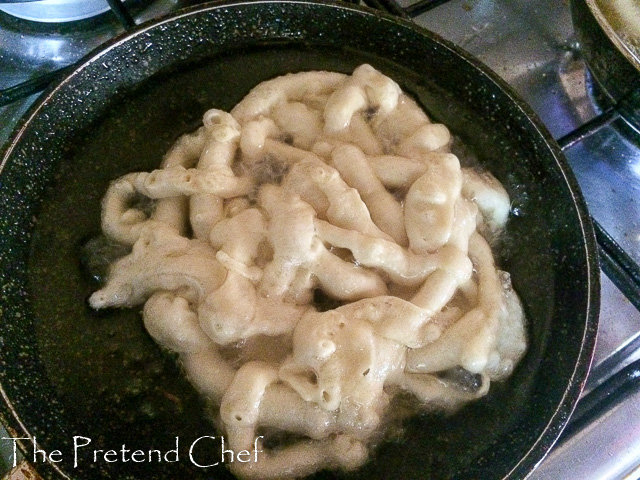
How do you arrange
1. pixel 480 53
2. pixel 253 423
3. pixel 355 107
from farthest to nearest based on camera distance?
pixel 480 53 < pixel 355 107 < pixel 253 423

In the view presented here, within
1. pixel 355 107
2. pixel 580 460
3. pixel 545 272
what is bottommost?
pixel 580 460

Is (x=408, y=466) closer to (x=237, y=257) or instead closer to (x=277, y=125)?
(x=237, y=257)

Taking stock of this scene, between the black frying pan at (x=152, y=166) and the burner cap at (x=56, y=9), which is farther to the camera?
the burner cap at (x=56, y=9)

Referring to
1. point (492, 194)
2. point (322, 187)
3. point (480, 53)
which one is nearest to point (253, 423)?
point (322, 187)

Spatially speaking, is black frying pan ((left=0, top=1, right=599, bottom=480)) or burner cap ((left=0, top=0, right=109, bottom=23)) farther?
burner cap ((left=0, top=0, right=109, bottom=23))
